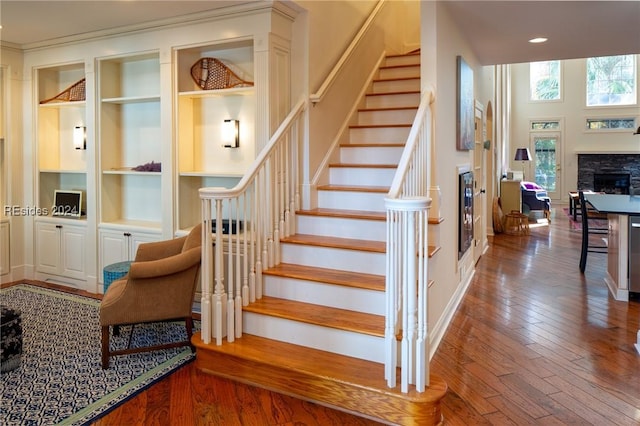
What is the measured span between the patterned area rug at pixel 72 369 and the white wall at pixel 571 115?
1273cm

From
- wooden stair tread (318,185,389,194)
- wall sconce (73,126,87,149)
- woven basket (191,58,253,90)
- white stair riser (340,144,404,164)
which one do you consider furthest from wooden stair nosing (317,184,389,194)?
wall sconce (73,126,87,149)

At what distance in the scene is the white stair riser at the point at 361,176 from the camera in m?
4.19

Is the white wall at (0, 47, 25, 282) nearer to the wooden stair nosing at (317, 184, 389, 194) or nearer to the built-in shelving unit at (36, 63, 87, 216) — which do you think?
the built-in shelving unit at (36, 63, 87, 216)

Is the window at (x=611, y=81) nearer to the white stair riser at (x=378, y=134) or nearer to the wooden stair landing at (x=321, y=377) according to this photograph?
the white stair riser at (x=378, y=134)

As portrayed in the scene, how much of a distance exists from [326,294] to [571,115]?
13.0m

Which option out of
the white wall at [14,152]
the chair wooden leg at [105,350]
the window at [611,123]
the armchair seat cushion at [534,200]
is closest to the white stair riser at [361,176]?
the chair wooden leg at [105,350]

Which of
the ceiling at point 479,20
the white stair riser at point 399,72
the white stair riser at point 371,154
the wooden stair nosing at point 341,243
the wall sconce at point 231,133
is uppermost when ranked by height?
the ceiling at point 479,20

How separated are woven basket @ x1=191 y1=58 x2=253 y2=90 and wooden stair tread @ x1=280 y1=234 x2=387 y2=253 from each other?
57.6 inches

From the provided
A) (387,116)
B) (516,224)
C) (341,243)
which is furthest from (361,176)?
(516,224)

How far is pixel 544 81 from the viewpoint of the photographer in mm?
13812

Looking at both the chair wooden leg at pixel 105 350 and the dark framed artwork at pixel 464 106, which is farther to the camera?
the dark framed artwork at pixel 464 106

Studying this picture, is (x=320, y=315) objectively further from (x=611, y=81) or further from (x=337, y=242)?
(x=611, y=81)

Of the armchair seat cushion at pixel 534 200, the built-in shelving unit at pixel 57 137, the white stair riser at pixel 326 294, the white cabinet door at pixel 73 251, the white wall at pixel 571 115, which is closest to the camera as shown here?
the white stair riser at pixel 326 294

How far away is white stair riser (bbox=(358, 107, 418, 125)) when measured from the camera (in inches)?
185
